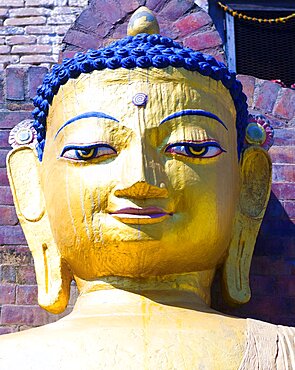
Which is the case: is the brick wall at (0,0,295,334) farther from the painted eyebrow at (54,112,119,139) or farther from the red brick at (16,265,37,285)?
the painted eyebrow at (54,112,119,139)

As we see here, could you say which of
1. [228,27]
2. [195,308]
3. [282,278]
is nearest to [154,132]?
[195,308]

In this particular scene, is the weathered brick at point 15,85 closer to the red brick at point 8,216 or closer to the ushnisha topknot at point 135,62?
the red brick at point 8,216

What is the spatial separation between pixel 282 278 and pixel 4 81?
167 centimetres

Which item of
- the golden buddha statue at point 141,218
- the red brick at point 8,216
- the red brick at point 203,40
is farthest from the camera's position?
the red brick at point 203,40

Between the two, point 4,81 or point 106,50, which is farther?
point 4,81

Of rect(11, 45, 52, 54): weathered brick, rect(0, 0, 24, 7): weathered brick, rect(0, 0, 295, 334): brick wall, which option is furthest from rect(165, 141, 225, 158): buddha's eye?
rect(0, 0, 24, 7): weathered brick

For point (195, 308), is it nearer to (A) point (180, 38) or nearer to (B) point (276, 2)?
(A) point (180, 38)

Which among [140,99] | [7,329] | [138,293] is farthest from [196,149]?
[7,329]

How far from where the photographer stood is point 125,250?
3.19m

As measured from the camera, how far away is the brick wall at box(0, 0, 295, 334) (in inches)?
154

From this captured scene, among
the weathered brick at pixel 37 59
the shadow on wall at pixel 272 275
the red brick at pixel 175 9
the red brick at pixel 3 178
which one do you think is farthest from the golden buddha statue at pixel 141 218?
the weathered brick at pixel 37 59

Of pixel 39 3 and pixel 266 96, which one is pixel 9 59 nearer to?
pixel 39 3

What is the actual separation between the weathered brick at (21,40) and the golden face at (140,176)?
8.00ft

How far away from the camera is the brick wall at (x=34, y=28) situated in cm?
573
